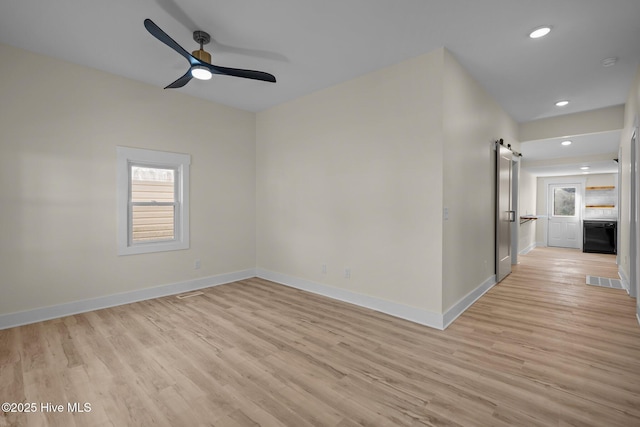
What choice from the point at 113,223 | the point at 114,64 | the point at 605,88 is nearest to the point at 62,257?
the point at 113,223

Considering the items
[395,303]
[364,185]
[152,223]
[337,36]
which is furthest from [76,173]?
[395,303]

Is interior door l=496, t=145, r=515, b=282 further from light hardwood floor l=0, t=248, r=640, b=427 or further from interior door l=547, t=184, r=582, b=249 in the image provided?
interior door l=547, t=184, r=582, b=249

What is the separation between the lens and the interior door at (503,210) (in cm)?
470

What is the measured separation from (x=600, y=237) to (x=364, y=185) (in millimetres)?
8616

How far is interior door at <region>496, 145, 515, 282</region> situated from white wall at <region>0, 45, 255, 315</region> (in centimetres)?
458

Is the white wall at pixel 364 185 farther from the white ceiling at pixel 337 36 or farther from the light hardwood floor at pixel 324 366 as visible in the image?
the light hardwood floor at pixel 324 366

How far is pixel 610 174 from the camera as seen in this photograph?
9.05 metres

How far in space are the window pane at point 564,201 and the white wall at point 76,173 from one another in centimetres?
1100

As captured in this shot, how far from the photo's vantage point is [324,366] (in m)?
2.35

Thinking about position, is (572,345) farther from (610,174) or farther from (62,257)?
(610,174)

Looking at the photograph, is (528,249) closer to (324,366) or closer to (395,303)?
(395,303)

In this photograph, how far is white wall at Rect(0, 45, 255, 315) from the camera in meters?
3.12

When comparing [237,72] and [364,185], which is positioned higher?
[237,72]

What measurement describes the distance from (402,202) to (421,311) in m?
1.20
